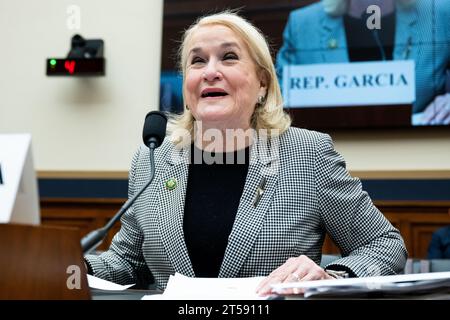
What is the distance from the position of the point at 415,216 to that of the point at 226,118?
2536 mm

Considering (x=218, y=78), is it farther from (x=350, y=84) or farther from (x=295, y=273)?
→ (x=350, y=84)

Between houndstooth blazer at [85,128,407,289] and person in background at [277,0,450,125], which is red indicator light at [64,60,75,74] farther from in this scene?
houndstooth blazer at [85,128,407,289]

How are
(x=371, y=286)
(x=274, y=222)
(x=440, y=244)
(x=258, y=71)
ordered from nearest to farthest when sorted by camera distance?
(x=371, y=286)
(x=274, y=222)
(x=258, y=71)
(x=440, y=244)

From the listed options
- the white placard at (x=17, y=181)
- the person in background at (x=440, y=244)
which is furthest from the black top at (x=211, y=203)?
the person in background at (x=440, y=244)

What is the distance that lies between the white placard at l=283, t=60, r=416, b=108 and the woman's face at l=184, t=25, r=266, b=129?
226 cm

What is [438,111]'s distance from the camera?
3.86 meters

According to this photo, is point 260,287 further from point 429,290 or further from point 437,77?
point 437,77

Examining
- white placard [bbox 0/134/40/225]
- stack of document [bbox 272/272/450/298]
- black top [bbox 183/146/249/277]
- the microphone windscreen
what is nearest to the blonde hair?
black top [bbox 183/146/249/277]

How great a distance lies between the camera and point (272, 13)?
164 inches

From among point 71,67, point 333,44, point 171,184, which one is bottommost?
point 171,184

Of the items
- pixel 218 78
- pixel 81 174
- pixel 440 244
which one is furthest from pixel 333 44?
pixel 218 78

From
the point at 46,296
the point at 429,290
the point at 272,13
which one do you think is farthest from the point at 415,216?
the point at 46,296

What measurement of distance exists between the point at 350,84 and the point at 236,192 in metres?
2.40

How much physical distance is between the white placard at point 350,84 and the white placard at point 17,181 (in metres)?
2.87
